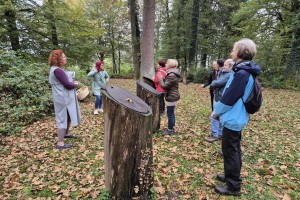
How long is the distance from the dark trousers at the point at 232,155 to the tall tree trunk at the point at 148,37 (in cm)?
736

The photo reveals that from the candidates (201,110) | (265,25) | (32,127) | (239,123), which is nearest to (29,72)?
(32,127)

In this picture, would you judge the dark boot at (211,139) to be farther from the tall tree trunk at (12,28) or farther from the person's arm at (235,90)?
the tall tree trunk at (12,28)

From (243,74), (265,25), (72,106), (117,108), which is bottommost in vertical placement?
(72,106)

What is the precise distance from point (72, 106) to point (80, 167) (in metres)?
1.35

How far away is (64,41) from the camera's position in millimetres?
12602

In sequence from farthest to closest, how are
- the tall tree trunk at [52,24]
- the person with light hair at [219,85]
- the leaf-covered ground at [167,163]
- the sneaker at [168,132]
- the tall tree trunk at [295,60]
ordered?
the tall tree trunk at [295,60], the tall tree trunk at [52,24], the sneaker at [168,132], the person with light hair at [219,85], the leaf-covered ground at [167,163]

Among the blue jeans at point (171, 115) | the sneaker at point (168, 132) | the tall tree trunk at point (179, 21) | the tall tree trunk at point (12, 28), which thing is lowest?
the sneaker at point (168, 132)

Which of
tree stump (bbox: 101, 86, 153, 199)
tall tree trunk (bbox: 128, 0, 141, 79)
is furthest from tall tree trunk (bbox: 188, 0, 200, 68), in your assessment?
→ tree stump (bbox: 101, 86, 153, 199)

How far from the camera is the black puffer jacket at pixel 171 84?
5.24 metres

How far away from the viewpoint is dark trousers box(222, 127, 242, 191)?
10.1ft

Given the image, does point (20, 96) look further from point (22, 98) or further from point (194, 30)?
point (194, 30)

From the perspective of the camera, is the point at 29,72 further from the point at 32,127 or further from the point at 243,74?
the point at 243,74

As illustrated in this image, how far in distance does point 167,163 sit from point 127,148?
1783 mm

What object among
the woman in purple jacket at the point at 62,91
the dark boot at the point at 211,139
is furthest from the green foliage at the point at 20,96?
the dark boot at the point at 211,139
